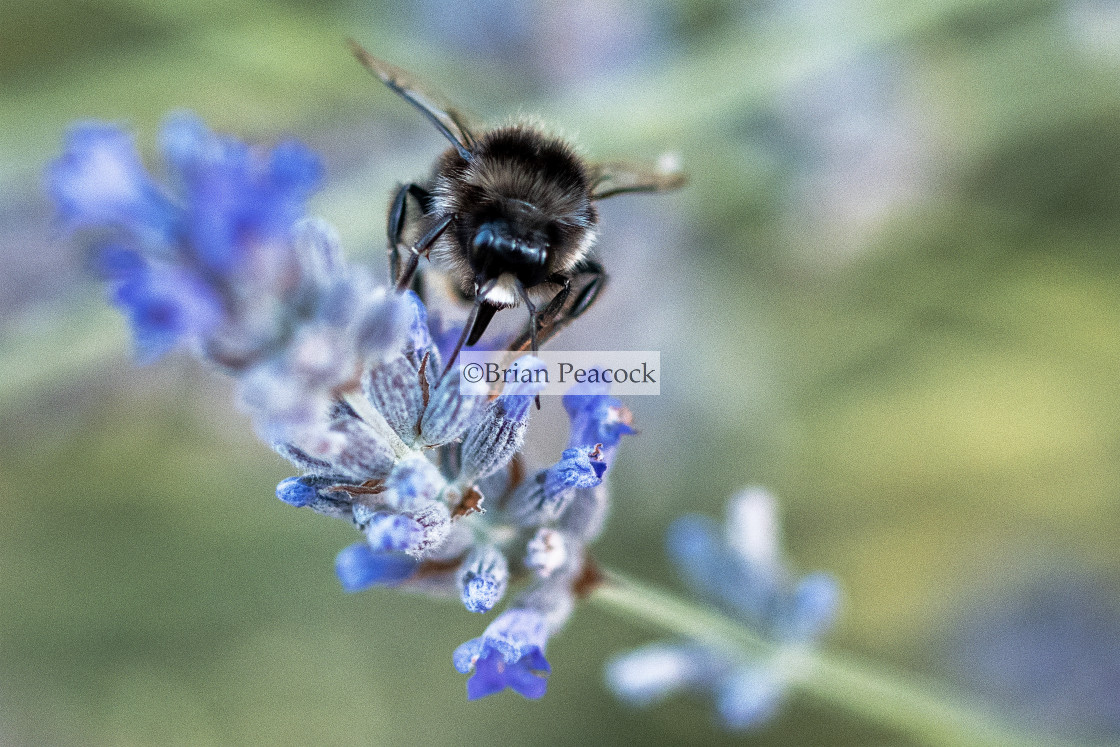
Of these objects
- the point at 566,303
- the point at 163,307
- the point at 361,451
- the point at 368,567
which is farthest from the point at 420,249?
the point at 163,307

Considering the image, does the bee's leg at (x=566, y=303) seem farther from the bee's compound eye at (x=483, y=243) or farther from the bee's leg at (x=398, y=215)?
the bee's leg at (x=398, y=215)

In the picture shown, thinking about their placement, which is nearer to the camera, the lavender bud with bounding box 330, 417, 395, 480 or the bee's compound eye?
the lavender bud with bounding box 330, 417, 395, 480

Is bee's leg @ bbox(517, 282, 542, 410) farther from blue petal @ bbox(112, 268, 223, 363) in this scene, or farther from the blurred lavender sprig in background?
blue petal @ bbox(112, 268, 223, 363)

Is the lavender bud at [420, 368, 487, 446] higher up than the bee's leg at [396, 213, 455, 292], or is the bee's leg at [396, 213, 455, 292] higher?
the bee's leg at [396, 213, 455, 292]

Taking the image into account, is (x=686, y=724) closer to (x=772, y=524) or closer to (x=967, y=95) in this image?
(x=772, y=524)

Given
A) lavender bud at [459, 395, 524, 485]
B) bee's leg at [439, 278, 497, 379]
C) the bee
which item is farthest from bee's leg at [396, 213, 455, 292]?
lavender bud at [459, 395, 524, 485]

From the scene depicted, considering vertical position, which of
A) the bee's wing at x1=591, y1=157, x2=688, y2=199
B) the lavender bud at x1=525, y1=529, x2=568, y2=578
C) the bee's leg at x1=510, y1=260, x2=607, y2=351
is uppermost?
the bee's wing at x1=591, y1=157, x2=688, y2=199
